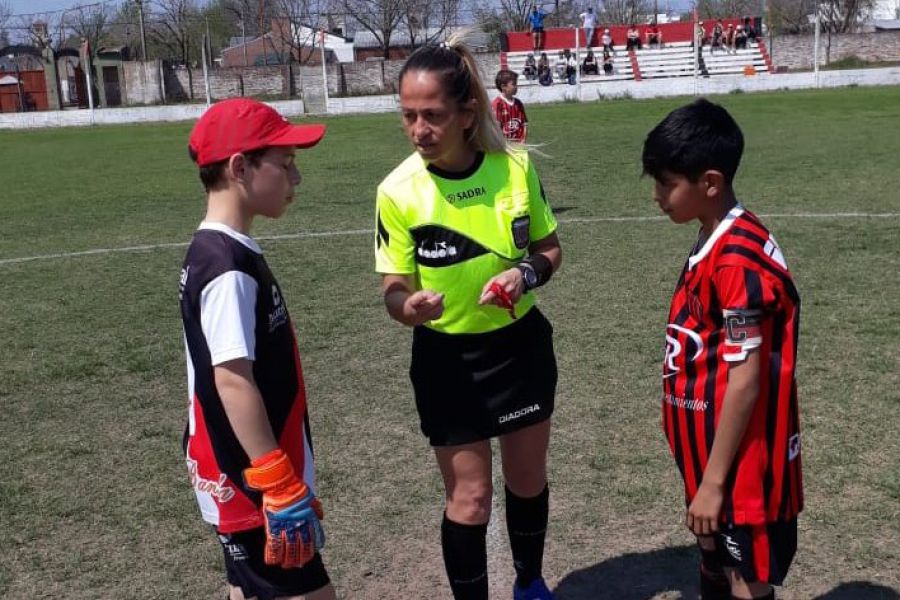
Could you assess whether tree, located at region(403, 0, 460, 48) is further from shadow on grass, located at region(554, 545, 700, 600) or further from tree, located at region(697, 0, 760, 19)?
shadow on grass, located at region(554, 545, 700, 600)

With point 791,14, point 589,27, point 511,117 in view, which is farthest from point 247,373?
point 791,14

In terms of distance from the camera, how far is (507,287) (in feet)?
10.8

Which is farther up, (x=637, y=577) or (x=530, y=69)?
(x=530, y=69)

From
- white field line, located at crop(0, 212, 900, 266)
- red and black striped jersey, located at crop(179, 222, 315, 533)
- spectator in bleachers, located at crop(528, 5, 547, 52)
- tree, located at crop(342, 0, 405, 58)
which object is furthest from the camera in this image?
tree, located at crop(342, 0, 405, 58)

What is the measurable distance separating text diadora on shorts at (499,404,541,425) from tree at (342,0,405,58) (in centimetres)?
6420

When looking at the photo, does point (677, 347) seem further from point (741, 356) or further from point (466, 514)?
point (466, 514)

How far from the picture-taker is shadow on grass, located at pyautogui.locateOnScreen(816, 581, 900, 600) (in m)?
3.86

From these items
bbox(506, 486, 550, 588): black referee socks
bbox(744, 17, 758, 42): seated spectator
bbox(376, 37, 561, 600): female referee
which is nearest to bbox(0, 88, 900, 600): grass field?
bbox(506, 486, 550, 588): black referee socks

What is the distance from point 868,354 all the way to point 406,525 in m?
3.76

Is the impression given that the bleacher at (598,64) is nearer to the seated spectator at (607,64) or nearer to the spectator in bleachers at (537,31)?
the seated spectator at (607,64)

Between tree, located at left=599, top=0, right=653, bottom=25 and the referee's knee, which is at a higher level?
tree, located at left=599, top=0, right=653, bottom=25

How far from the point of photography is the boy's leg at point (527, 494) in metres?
3.69

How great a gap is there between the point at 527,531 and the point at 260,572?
1.27 meters

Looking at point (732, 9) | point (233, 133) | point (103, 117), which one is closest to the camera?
point (233, 133)
